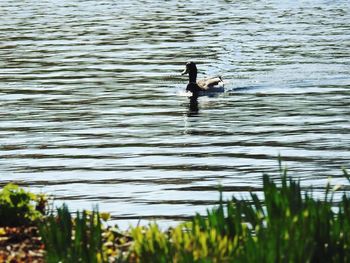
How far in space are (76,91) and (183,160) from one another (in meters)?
11.8

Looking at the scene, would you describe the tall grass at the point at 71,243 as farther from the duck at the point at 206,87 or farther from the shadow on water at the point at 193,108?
the duck at the point at 206,87

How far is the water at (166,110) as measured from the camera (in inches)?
704

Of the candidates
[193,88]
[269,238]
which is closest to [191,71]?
[193,88]

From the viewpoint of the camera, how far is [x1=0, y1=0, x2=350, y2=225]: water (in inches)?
704

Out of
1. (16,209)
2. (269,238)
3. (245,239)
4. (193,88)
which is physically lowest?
(193,88)

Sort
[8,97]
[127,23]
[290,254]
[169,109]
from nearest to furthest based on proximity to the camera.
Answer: [290,254] < [169,109] < [8,97] < [127,23]

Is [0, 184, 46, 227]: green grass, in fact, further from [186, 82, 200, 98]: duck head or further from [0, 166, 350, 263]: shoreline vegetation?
[186, 82, 200, 98]: duck head

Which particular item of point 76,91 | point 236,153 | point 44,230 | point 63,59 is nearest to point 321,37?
point 63,59

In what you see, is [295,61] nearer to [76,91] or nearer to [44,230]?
[76,91]

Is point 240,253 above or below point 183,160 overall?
above

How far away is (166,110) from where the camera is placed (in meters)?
28.1

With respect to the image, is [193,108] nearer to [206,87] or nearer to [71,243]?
[206,87]

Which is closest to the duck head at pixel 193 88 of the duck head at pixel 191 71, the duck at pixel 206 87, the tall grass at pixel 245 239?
the duck at pixel 206 87

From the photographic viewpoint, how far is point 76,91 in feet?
103
